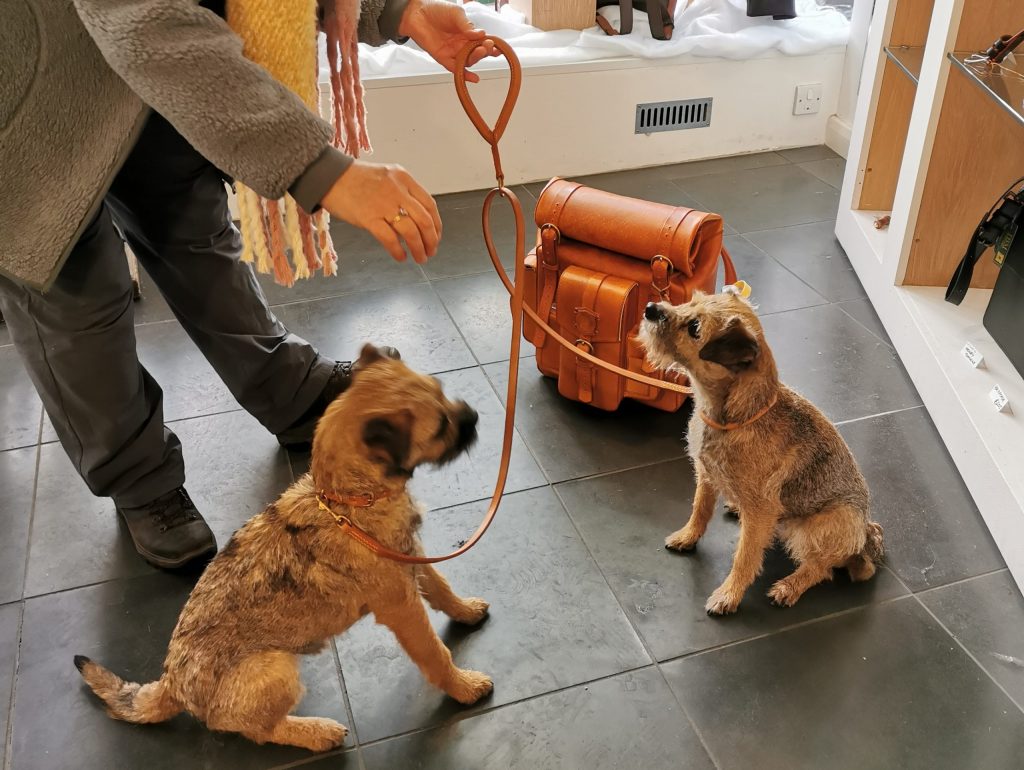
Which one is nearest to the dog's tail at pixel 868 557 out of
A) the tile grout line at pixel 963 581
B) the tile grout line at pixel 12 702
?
the tile grout line at pixel 963 581

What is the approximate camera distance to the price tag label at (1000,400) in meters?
2.31

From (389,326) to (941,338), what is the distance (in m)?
1.87

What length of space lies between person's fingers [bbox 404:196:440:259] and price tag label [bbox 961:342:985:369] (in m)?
1.90

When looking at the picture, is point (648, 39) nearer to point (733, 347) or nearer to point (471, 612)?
point (733, 347)

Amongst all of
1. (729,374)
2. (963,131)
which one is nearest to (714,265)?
(729,374)

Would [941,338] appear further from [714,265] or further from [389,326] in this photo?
[389,326]

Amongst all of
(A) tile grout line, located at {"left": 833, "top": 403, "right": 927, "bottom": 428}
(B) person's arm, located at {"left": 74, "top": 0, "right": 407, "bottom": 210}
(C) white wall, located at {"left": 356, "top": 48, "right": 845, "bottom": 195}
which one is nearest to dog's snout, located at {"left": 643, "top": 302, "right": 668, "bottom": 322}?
(B) person's arm, located at {"left": 74, "top": 0, "right": 407, "bottom": 210}

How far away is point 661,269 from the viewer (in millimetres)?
2293

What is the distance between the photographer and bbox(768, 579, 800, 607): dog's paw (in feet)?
6.46

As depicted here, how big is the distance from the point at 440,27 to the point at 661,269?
86cm

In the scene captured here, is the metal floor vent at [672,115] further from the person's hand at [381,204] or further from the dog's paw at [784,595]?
the person's hand at [381,204]

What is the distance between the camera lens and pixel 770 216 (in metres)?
3.79

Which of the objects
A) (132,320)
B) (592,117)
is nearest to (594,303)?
(132,320)

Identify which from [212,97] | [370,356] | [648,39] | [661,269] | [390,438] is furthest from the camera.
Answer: [648,39]
